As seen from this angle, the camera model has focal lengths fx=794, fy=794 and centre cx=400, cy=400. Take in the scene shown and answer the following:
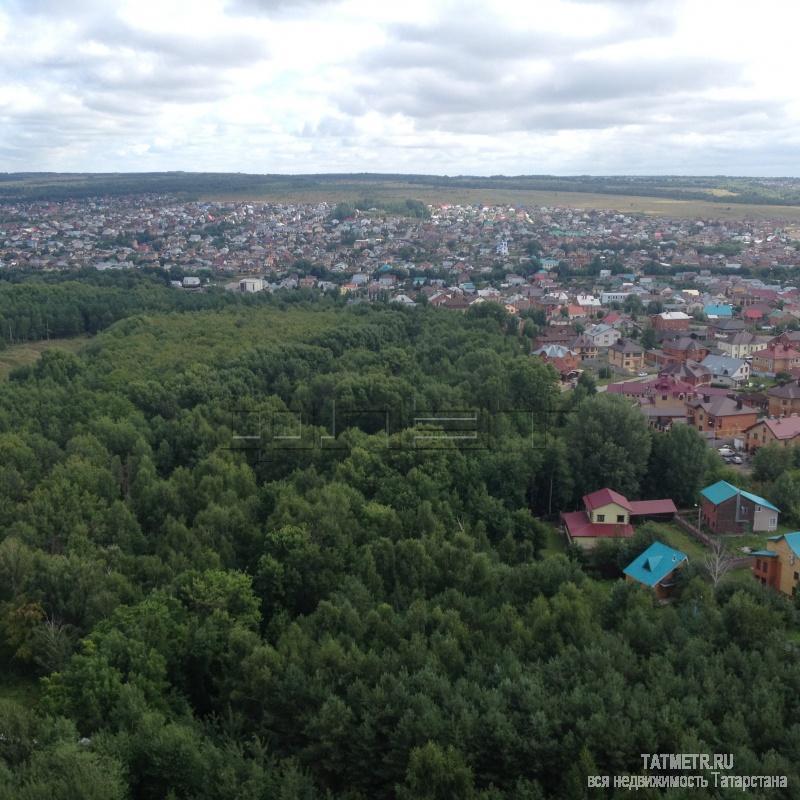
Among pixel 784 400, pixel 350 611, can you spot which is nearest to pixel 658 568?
pixel 350 611

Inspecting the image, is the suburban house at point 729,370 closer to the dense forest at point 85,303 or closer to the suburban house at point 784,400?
the suburban house at point 784,400

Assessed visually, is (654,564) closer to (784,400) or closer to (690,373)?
(784,400)

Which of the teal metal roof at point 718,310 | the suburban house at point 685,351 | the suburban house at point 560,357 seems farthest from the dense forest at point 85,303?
the teal metal roof at point 718,310

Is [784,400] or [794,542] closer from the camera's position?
[794,542]

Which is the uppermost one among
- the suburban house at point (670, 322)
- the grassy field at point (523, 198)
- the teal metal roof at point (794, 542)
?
the grassy field at point (523, 198)

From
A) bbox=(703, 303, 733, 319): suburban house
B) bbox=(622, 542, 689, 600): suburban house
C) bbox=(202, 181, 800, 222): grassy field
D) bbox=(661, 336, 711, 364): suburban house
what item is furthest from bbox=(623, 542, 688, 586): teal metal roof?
bbox=(202, 181, 800, 222): grassy field

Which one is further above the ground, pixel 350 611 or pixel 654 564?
pixel 350 611
